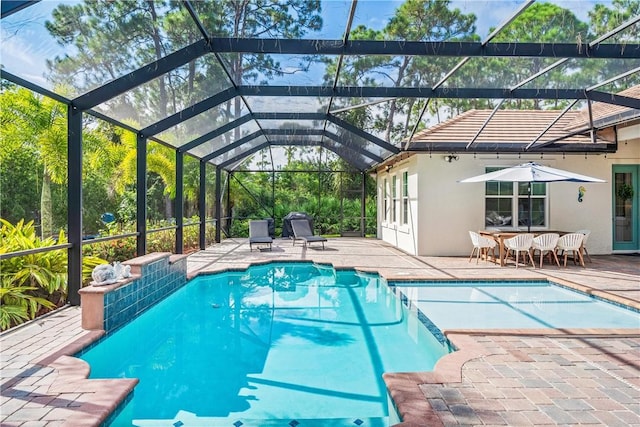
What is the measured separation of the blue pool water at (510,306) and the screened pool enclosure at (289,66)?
3.50m

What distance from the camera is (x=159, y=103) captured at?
282 inches

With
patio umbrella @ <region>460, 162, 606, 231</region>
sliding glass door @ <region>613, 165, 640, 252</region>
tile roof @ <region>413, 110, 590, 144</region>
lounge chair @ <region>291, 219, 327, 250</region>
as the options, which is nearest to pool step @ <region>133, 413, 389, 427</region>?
patio umbrella @ <region>460, 162, 606, 231</region>

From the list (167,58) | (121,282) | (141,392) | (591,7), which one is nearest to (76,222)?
(121,282)

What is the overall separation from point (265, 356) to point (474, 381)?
2.29 meters

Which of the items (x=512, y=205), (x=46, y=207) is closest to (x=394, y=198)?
(x=512, y=205)

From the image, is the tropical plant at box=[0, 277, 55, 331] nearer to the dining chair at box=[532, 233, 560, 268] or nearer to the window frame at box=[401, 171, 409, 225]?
the dining chair at box=[532, 233, 560, 268]

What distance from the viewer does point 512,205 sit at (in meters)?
10.9

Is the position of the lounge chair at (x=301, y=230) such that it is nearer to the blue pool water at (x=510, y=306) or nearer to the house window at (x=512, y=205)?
the house window at (x=512, y=205)

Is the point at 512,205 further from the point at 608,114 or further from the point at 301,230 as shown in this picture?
the point at 301,230

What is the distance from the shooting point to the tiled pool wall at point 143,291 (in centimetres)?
501

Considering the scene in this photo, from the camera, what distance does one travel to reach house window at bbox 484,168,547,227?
10820 mm

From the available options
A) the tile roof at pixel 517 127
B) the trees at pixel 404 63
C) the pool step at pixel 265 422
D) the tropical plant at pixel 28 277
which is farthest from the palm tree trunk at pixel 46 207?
the tile roof at pixel 517 127

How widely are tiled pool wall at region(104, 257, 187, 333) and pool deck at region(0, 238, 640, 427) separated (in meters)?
0.43

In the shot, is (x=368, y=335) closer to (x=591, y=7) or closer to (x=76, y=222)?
(x=76, y=222)
